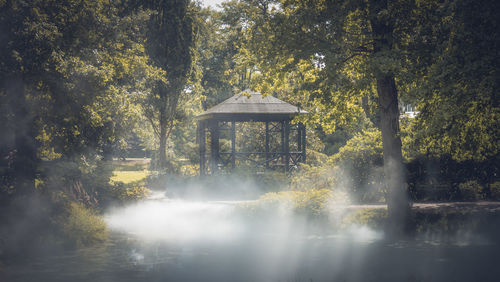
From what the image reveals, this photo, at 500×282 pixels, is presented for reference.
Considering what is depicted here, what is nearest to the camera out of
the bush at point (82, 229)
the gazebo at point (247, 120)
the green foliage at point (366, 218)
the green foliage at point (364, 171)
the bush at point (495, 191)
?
the bush at point (82, 229)

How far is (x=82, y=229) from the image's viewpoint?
14188mm

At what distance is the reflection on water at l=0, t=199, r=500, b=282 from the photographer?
10.7 metres

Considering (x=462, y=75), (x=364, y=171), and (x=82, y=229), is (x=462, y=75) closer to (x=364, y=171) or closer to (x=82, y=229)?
(x=364, y=171)

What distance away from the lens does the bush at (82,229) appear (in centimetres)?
1388

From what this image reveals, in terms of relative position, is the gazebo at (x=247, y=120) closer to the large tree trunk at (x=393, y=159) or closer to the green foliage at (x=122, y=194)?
the green foliage at (x=122, y=194)

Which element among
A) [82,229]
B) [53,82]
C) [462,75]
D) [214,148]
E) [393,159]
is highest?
[53,82]

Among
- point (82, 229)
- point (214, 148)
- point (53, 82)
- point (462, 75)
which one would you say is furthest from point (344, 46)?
point (214, 148)

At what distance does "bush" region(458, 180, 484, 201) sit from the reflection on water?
4.81m

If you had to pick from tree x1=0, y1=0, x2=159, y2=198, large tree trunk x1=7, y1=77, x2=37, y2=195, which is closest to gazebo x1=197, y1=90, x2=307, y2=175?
tree x1=0, y1=0, x2=159, y2=198

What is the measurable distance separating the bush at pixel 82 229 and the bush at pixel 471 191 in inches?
566

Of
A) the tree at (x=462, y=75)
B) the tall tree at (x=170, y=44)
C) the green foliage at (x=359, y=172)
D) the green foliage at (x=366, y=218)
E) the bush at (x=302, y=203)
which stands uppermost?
the tall tree at (x=170, y=44)

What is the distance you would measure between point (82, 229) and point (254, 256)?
5.86 metres

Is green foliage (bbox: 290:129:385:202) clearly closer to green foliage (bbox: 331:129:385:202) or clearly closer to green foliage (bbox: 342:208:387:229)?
green foliage (bbox: 331:129:385:202)

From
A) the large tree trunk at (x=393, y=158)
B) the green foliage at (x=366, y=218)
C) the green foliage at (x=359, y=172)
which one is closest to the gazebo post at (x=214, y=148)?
the green foliage at (x=359, y=172)
